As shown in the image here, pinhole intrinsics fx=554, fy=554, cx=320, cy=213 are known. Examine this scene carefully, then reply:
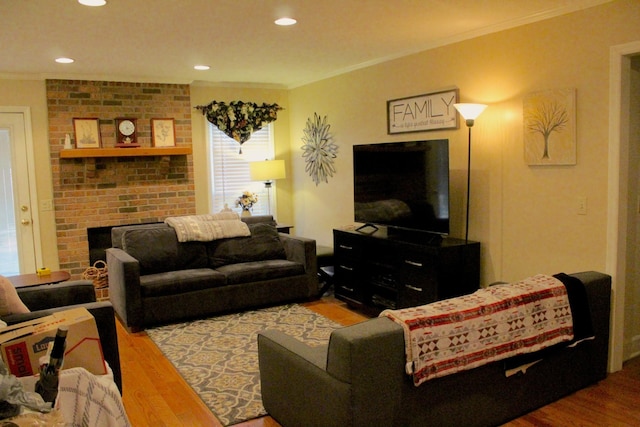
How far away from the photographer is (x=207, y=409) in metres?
3.27

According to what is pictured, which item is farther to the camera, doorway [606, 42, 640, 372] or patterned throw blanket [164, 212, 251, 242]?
patterned throw blanket [164, 212, 251, 242]

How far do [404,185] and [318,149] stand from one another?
2099 mm

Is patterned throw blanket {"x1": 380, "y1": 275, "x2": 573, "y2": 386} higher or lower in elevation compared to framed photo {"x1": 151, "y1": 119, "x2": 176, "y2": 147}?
lower

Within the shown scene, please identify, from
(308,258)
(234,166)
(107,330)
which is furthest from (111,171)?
(107,330)

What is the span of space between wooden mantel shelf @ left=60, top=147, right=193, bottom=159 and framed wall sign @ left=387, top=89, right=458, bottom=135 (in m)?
2.58

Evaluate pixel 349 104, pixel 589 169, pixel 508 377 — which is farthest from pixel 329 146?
pixel 508 377

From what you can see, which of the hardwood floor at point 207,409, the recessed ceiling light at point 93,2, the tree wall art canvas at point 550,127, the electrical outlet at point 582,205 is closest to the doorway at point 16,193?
the hardwood floor at point 207,409

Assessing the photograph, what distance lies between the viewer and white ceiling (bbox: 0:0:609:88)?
354 cm

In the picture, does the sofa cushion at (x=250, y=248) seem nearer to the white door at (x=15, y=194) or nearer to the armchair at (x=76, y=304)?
the armchair at (x=76, y=304)

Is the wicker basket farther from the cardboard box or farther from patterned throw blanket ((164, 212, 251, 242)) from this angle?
the cardboard box

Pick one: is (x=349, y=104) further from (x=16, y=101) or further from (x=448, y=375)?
(x=448, y=375)

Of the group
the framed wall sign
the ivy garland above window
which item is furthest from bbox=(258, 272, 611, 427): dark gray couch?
the ivy garland above window

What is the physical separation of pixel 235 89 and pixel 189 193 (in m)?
1.44

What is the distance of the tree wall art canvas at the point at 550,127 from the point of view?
3.70 meters
